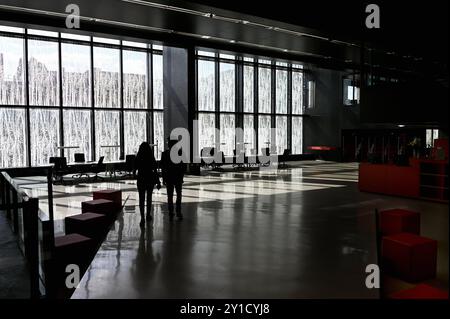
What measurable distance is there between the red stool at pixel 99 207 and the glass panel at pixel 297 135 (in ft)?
56.5

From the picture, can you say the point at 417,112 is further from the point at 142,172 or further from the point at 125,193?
the point at 125,193

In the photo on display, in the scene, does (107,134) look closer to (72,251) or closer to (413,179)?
(413,179)

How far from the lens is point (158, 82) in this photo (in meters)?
18.0

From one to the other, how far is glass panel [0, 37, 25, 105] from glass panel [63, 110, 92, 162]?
5.84 ft

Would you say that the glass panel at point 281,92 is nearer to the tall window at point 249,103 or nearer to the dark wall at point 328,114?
the tall window at point 249,103

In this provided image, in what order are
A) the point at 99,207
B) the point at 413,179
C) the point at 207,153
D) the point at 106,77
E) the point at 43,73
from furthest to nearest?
the point at 207,153 < the point at 106,77 < the point at 43,73 < the point at 413,179 < the point at 99,207

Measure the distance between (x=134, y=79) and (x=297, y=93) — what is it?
34.4 ft

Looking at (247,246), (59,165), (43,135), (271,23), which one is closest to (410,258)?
(247,246)

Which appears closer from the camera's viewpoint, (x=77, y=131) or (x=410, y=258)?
(x=410, y=258)

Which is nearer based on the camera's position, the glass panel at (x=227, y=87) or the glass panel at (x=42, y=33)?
the glass panel at (x=42, y=33)

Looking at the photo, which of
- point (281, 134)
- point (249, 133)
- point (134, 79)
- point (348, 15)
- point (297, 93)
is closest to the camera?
point (348, 15)

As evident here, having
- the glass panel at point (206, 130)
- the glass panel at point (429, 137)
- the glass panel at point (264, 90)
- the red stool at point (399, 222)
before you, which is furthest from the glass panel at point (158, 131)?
the glass panel at point (429, 137)

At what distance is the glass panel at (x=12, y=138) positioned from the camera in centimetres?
1461
